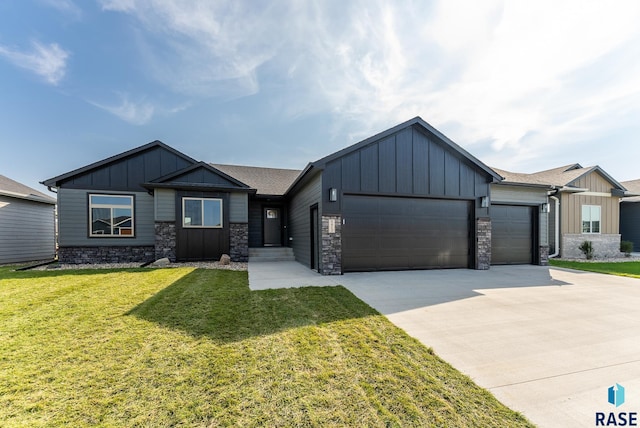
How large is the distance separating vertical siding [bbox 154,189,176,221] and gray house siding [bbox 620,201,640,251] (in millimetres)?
25677

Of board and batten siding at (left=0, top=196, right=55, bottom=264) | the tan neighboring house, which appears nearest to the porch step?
board and batten siding at (left=0, top=196, right=55, bottom=264)

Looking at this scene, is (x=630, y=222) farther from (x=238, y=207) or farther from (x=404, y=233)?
(x=238, y=207)

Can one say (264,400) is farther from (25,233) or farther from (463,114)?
(25,233)

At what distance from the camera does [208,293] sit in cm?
496

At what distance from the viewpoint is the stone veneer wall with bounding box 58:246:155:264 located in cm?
934

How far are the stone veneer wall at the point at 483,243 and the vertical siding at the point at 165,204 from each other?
36.1 ft

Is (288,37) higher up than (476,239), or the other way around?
(288,37)

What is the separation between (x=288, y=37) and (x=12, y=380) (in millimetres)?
9171

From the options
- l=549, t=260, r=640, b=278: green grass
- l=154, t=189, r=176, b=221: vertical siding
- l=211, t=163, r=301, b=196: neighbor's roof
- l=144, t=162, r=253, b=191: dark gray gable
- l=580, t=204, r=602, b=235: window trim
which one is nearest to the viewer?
l=549, t=260, r=640, b=278: green grass

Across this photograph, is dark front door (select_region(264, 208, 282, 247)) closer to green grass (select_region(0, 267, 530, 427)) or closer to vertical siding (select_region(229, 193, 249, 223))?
vertical siding (select_region(229, 193, 249, 223))

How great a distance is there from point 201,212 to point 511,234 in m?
12.1

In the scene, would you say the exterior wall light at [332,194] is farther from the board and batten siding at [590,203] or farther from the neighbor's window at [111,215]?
the board and batten siding at [590,203]

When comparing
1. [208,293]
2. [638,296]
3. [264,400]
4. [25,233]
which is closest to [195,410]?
[264,400]

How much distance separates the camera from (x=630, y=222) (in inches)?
622
